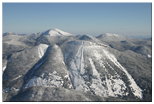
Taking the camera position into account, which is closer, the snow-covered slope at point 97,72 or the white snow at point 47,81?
the snow-covered slope at point 97,72

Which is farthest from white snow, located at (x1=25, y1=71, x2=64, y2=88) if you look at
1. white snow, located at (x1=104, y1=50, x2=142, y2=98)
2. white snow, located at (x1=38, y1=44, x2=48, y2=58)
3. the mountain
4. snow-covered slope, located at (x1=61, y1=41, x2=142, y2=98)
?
white snow, located at (x1=38, y1=44, x2=48, y2=58)

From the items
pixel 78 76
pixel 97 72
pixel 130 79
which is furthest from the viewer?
pixel 97 72

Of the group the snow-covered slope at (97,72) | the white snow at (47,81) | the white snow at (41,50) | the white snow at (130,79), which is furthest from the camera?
the white snow at (41,50)

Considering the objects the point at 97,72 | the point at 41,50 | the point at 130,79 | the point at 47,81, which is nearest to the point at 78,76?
the point at 97,72

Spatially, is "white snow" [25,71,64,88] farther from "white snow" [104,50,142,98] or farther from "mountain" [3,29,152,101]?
"white snow" [104,50,142,98]

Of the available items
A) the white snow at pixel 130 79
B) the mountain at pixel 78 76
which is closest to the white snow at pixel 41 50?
the mountain at pixel 78 76

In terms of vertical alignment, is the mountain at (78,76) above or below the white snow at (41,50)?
above

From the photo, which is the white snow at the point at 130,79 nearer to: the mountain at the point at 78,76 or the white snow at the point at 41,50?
the mountain at the point at 78,76

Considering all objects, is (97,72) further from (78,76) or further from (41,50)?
(41,50)

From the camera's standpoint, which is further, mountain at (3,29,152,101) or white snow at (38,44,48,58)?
white snow at (38,44,48,58)

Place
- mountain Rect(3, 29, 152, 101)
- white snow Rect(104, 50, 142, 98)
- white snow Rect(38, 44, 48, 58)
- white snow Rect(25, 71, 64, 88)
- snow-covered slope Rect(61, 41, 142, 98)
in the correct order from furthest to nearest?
white snow Rect(38, 44, 48, 58) < white snow Rect(25, 71, 64, 88) < snow-covered slope Rect(61, 41, 142, 98) < white snow Rect(104, 50, 142, 98) < mountain Rect(3, 29, 152, 101)

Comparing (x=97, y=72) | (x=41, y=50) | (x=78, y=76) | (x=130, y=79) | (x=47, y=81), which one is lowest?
(x=41, y=50)
